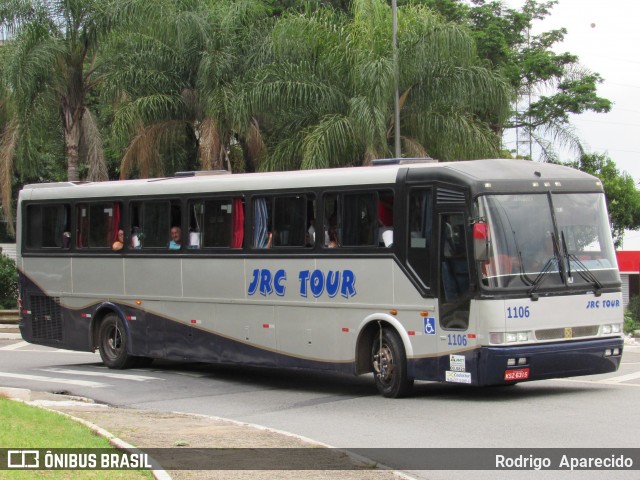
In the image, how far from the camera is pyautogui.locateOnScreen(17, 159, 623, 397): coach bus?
563 inches

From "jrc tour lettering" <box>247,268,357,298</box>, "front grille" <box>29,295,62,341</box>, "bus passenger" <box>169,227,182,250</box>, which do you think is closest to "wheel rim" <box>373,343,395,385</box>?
"jrc tour lettering" <box>247,268,357,298</box>

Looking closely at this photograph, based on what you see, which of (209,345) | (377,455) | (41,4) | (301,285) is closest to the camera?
(377,455)

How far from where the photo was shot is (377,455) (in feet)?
36.0

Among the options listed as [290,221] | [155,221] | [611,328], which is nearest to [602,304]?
[611,328]

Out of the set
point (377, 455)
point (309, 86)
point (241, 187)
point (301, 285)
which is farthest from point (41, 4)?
point (377, 455)

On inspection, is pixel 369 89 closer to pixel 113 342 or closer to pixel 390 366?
pixel 113 342

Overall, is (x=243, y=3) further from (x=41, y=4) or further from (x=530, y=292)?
(x=530, y=292)

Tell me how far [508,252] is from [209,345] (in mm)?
6092

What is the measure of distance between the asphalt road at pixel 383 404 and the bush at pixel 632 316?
35.0 ft

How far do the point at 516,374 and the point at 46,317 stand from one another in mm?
10831

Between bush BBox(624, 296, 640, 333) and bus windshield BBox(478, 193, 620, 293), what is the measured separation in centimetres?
1660

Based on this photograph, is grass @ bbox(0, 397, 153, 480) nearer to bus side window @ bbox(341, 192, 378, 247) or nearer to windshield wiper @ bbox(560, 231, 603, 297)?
bus side window @ bbox(341, 192, 378, 247)

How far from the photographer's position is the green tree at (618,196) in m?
54.4

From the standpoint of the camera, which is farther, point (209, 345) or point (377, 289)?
point (209, 345)
